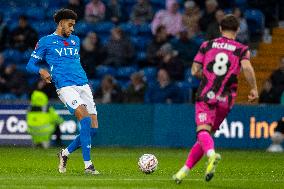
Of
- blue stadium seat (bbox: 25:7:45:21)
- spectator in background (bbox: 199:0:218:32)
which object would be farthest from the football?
blue stadium seat (bbox: 25:7:45:21)

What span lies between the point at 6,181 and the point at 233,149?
31.6 feet

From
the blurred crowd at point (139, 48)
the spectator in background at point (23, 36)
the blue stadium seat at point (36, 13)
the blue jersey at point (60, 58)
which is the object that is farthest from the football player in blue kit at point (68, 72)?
the blue stadium seat at point (36, 13)

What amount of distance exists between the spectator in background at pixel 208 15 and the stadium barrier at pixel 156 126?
3082 millimetres

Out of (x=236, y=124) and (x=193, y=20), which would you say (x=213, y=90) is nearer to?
(x=236, y=124)

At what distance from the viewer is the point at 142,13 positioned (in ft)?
82.9

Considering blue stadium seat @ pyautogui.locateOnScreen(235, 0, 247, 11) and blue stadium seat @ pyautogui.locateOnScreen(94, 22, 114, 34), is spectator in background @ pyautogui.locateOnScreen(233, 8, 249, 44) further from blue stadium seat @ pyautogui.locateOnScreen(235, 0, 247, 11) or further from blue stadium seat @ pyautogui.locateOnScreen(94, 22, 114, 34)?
blue stadium seat @ pyautogui.locateOnScreen(94, 22, 114, 34)

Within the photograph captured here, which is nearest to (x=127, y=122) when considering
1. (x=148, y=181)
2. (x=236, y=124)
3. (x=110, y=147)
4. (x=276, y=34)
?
(x=110, y=147)

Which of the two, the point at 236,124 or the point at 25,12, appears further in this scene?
the point at 25,12

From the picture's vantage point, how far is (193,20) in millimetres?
24234

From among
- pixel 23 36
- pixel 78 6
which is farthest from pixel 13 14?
pixel 78 6

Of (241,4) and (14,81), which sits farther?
(241,4)

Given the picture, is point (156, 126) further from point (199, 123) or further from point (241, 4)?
point (199, 123)

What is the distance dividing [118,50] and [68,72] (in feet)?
32.9

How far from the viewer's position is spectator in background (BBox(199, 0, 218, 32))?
24.1 meters
